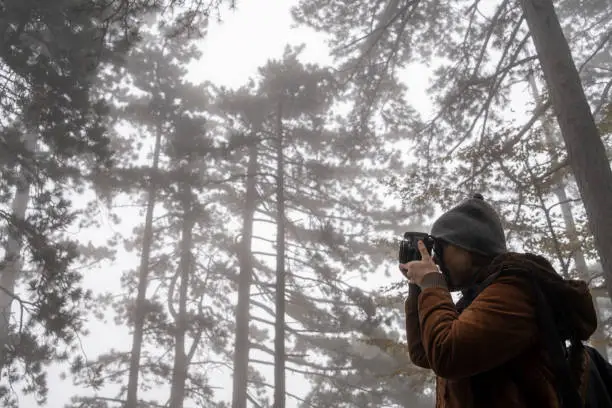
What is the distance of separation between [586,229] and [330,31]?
6588mm

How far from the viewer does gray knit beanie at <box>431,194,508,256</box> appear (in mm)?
1920

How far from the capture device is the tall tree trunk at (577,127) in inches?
186

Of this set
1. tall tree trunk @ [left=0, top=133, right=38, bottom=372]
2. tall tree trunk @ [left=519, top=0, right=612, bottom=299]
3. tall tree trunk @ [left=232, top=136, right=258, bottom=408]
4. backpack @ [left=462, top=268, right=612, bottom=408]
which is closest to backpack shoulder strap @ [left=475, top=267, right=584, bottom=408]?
backpack @ [left=462, top=268, right=612, bottom=408]

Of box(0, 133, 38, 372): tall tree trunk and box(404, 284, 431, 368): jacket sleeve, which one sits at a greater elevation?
box(0, 133, 38, 372): tall tree trunk

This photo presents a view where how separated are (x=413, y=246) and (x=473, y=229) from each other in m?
0.28

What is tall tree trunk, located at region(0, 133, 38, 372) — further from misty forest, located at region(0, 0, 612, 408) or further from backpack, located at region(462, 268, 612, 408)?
backpack, located at region(462, 268, 612, 408)

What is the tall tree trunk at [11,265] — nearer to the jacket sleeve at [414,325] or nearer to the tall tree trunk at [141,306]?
the tall tree trunk at [141,306]

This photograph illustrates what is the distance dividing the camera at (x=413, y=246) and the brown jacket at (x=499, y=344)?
0.34m

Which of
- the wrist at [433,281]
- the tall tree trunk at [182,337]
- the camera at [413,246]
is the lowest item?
the wrist at [433,281]

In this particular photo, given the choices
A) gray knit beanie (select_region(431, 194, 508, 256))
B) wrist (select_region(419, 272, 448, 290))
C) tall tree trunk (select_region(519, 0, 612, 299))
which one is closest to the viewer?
wrist (select_region(419, 272, 448, 290))

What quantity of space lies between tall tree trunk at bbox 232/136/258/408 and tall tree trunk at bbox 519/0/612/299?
25.5ft

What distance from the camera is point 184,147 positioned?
12477 millimetres

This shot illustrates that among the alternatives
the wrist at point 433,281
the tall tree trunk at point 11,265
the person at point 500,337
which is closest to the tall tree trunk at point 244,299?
the tall tree trunk at point 11,265

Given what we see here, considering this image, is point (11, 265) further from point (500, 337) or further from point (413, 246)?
point (500, 337)
